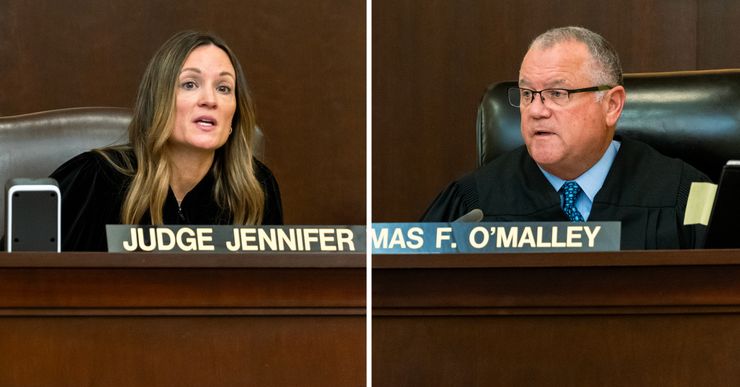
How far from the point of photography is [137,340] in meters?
1.48

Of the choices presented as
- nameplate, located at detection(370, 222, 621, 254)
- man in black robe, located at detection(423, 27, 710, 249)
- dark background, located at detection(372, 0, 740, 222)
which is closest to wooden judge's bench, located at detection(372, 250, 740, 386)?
nameplate, located at detection(370, 222, 621, 254)

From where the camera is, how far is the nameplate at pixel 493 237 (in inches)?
61.5

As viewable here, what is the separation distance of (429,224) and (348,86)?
7.00 feet

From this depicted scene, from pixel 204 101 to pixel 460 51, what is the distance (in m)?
1.26

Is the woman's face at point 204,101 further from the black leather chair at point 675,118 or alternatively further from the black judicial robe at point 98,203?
the black leather chair at point 675,118

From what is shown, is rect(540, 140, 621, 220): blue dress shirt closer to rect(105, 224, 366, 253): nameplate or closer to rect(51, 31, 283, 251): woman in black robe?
rect(51, 31, 283, 251): woman in black robe

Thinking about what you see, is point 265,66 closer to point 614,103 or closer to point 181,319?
point 614,103

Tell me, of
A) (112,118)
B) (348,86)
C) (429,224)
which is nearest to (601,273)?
(429,224)

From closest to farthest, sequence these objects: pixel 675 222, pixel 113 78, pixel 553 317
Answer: pixel 553 317 < pixel 675 222 < pixel 113 78

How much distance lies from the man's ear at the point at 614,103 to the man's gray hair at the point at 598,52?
0.02m

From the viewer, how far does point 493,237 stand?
156cm

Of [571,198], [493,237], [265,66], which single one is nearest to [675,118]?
[571,198]

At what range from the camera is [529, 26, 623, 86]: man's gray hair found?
7.98ft

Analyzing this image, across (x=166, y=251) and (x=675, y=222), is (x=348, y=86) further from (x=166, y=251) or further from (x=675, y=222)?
(x=166, y=251)
